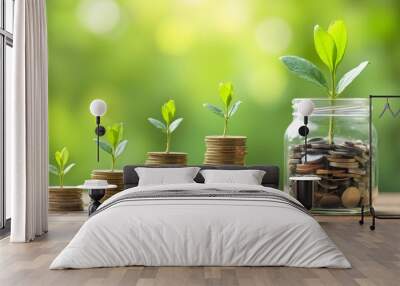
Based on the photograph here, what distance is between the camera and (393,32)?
9656 millimetres

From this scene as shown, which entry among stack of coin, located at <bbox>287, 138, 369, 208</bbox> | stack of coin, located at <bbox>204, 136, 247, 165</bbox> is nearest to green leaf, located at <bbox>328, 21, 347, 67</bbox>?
stack of coin, located at <bbox>287, 138, 369, 208</bbox>

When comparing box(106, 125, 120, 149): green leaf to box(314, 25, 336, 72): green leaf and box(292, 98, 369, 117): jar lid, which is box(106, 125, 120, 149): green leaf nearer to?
box(292, 98, 369, 117): jar lid

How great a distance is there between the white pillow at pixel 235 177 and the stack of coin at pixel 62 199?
6.78ft

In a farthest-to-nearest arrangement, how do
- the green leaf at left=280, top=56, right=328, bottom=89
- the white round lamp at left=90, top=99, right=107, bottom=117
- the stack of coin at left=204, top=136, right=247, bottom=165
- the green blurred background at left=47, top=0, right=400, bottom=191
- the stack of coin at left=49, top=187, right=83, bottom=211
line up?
the green blurred background at left=47, top=0, right=400, bottom=191
the stack of coin at left=49, top=187, right=83, bottom=211
the stack of coin at left=204, top=136, right=247, bottom=165
the green leaf at left=280, top=56, right=328, bottom=89
the white round lamp at left=90, top=99, right=107, bottom=117

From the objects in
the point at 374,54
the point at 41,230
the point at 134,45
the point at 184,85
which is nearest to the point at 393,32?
the point at 374,54

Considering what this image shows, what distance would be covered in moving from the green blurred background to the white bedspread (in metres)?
4.74

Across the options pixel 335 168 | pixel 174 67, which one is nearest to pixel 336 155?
pixel 335 168

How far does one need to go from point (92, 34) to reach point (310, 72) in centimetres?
322

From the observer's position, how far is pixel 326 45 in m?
7.88

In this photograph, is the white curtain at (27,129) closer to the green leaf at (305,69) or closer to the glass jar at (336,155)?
the glass jar at (336,155)

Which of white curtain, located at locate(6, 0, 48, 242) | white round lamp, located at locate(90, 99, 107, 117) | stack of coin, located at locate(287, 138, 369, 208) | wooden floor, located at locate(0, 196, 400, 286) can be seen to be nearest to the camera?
wooden floor, located at locate(0, 196, 400, 286)

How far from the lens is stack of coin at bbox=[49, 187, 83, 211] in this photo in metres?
8.25

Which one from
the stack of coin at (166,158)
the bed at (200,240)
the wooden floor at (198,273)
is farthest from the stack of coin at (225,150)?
the bed at (200,240)

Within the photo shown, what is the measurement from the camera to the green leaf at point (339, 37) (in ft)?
25.8
